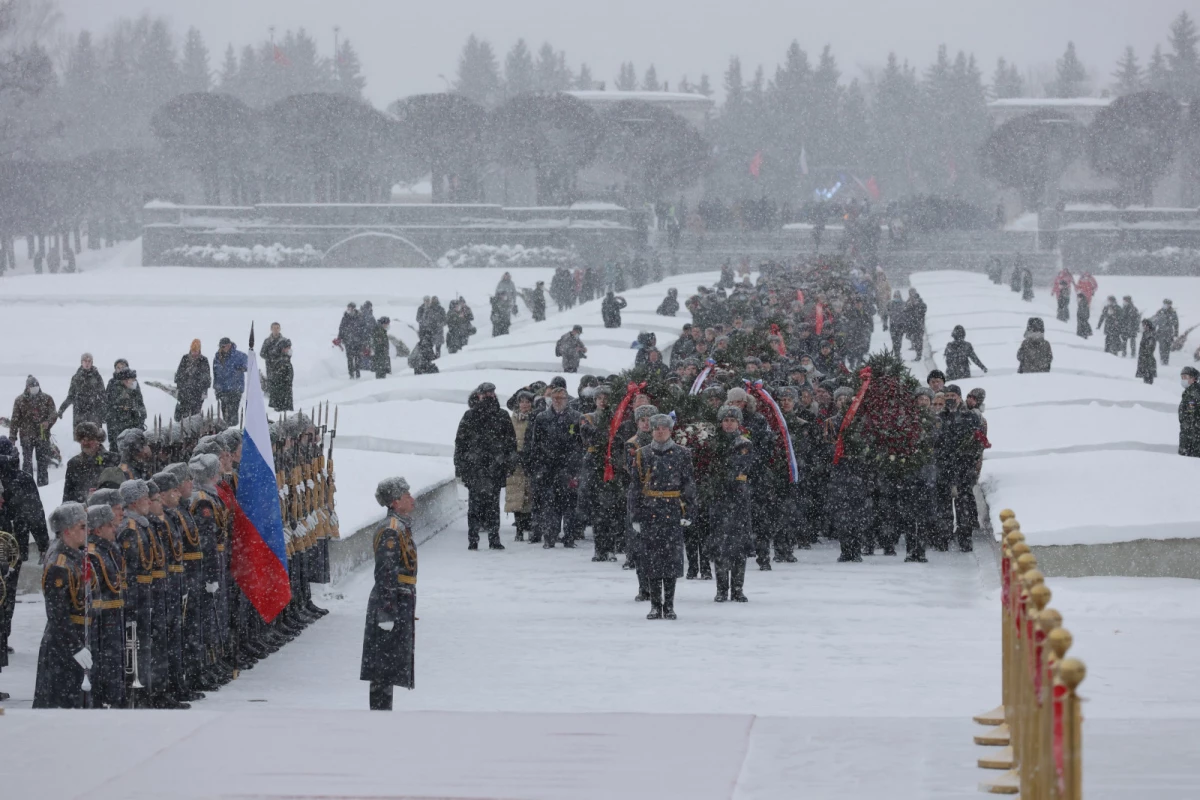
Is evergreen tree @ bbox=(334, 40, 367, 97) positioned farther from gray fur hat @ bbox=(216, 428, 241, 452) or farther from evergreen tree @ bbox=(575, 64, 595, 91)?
gray fur hat @ bbox=(216, 428, 241, 452)

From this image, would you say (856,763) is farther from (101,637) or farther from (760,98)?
(760,98)

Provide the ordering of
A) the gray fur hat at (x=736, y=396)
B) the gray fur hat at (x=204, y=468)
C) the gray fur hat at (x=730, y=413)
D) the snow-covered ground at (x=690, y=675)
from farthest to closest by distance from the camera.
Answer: the gray fur hat at (x=736, y=396), the gray fur hat at (x=730, y=413), the gray fur hat at (x=204, y=468), the snow-covered ground at (x=690, y=675)

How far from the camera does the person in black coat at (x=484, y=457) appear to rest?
15805 millimetres

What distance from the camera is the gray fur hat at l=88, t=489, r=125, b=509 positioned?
8.83 metres

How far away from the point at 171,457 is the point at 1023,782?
7.44 meters

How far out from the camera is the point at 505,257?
212 ft

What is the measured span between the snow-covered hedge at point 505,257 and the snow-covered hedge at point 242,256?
5261mm

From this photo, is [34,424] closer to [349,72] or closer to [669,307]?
[669,307]

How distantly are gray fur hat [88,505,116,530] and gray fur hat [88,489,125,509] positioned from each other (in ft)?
0.39

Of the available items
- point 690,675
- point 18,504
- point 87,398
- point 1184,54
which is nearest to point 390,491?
point 690,675

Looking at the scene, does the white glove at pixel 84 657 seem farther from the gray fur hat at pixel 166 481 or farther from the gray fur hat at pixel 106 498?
the gray fur hat at pixel 166 481

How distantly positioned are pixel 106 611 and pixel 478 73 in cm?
11948

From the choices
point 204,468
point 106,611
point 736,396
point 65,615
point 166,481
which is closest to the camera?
point 65,615

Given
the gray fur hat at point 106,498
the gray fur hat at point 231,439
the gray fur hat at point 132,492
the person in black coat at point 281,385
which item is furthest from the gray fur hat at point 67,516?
the person in black coat at point 281,385
